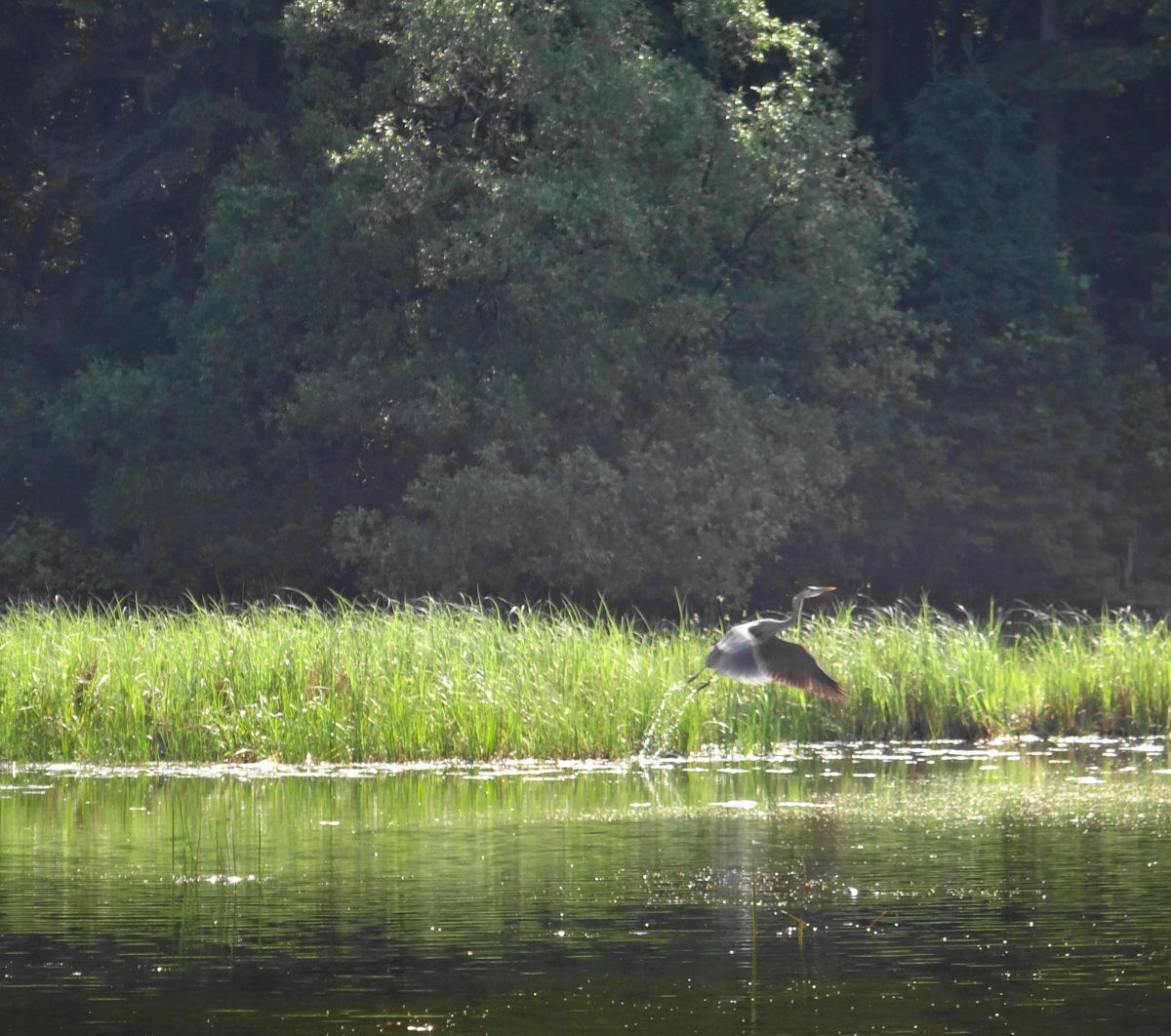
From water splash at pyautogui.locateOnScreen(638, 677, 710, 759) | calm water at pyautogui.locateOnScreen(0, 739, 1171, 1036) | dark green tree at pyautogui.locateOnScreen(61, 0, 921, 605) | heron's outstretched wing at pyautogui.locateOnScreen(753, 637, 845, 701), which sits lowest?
calm water at pyautogui.locateOnScreen(0, 739, 1171, 1036)

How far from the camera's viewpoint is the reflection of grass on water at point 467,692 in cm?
1320

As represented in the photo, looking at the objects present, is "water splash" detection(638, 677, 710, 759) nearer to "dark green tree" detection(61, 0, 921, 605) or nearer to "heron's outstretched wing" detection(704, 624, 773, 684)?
"heron's outstretched wing" detection(704, 624, 773, 684)

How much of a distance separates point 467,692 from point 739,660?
4.01 meters

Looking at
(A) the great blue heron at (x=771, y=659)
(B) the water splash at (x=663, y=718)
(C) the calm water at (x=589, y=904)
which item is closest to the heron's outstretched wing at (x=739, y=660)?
(A) the great blue heron at (x=771, y=659)

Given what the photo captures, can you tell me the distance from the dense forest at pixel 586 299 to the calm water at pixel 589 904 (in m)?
14.3

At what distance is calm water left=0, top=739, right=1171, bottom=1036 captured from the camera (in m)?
6.02

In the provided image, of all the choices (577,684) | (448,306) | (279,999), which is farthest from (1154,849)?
(448,306)

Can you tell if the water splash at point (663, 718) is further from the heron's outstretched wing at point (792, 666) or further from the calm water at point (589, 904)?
the heron's outstretched wing at point (792, 666)

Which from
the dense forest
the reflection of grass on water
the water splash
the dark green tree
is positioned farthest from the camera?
the dense forest

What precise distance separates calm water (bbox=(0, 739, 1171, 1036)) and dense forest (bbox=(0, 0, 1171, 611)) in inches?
561

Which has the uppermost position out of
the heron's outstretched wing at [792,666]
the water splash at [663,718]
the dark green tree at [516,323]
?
the dark green tree at [516,323]

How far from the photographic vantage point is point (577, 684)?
13703mm

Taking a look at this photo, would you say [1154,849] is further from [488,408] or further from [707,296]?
[707,296]

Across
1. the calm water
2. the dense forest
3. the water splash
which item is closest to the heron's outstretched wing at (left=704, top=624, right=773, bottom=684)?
the calm water
